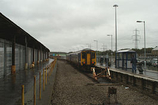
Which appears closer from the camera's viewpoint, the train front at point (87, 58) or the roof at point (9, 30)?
the roof at point (9, 30)

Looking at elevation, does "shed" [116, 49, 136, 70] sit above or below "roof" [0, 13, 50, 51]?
below

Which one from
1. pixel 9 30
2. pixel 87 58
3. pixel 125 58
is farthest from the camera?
pixel 87 58

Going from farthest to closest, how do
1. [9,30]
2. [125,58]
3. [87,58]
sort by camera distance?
[87,58] → [125,58] → [9,30]

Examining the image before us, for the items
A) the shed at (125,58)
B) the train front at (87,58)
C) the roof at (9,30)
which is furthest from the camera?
the train front at (87,58)

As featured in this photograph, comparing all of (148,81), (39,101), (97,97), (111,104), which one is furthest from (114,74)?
(39,101)

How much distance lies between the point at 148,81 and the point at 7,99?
832 cm

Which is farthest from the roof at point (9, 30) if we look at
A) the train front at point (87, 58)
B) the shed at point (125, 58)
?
the shed at point (125, 58)

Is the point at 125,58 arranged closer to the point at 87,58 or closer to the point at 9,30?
the point at 87,58

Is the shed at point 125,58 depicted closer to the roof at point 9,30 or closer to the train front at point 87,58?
the train front at point 87,58

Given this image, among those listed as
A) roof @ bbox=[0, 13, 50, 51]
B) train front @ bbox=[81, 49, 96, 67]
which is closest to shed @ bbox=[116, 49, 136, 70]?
train front @ bbox=[81, 49, 96, 67]

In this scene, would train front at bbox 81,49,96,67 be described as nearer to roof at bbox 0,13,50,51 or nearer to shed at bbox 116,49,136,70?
shed at bbox 116,49,136,70

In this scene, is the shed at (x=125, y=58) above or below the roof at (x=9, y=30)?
below

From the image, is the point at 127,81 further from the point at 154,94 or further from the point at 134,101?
the point at 134,101

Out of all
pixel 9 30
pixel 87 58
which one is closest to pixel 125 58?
pixel 87 58
